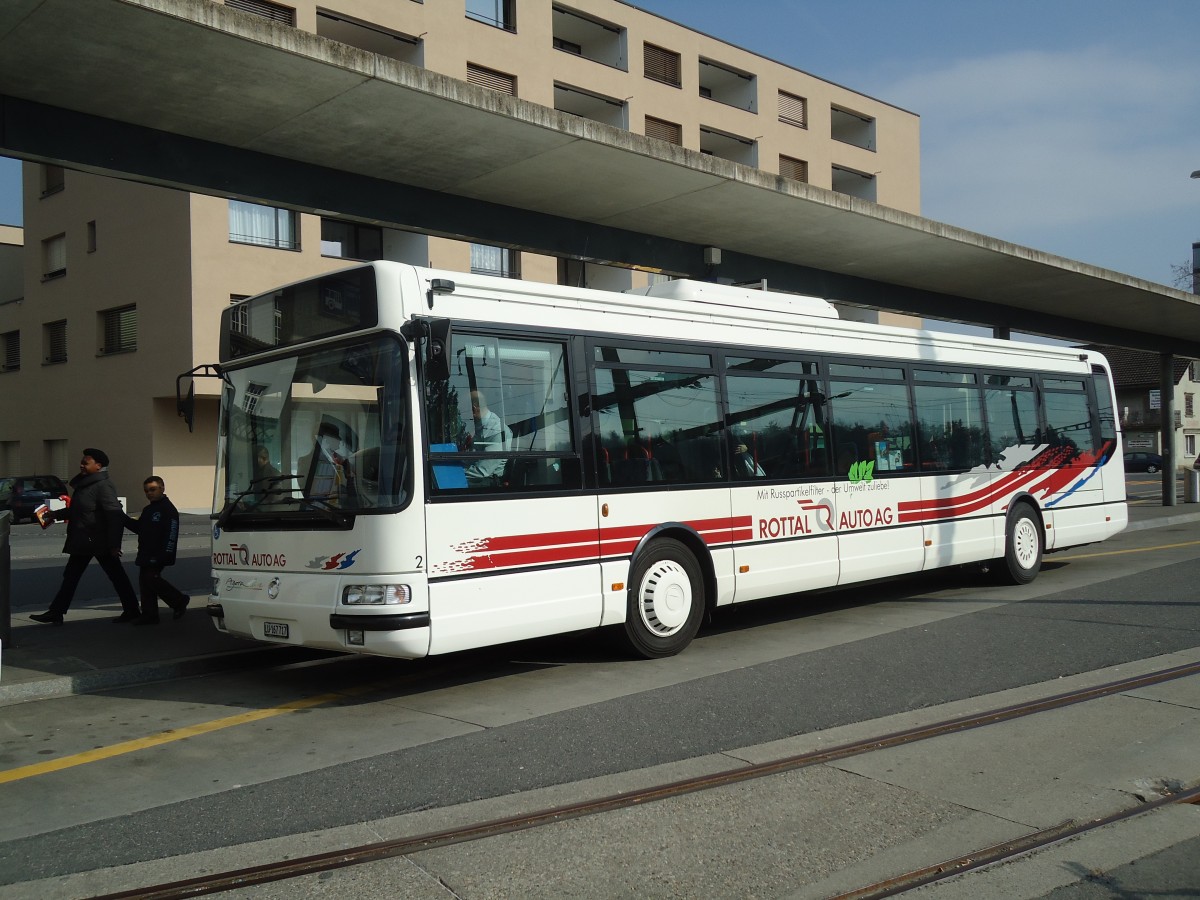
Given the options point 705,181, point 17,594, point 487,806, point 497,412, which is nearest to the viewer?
point 487,806

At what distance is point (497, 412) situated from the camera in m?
8.03

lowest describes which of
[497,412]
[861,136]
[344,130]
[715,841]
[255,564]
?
[715,841]

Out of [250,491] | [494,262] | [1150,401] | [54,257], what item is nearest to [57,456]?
[54,257]

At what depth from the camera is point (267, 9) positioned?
96.5 ft

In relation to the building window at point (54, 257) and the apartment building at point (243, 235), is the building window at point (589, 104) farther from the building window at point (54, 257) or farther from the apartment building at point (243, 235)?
the building window at point (54, 257)

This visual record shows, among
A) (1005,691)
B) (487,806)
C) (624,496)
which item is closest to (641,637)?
(624,496)

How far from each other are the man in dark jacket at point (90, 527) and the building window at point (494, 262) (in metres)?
25.1

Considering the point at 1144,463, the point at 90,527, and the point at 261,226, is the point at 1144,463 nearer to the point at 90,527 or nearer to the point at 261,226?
the point at 261,226

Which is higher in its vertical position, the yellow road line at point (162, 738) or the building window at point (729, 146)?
the building window at point (729, 146)

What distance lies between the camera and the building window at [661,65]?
39.3 m

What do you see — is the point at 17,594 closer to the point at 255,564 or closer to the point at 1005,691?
the point at 255,564

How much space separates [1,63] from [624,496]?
6.19 meters

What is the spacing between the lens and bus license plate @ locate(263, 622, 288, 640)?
777 cm

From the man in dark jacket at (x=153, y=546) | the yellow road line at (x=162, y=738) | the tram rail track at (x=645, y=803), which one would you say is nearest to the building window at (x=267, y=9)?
the man in dark jacket at (x=153, y=546)
